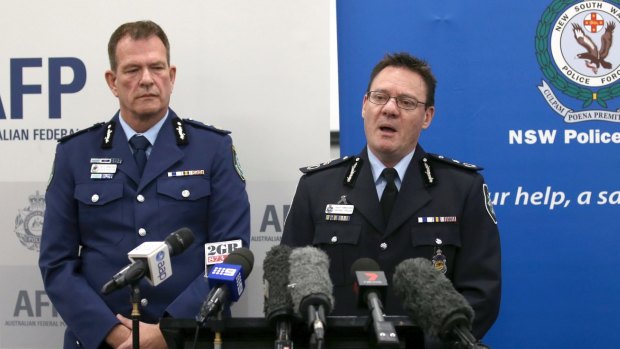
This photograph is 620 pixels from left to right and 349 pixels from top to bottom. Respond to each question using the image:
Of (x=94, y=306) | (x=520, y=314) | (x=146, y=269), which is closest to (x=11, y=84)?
(x=94, y=306)

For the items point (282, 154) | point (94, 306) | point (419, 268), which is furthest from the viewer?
point (282, 154)

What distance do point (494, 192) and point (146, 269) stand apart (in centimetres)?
220

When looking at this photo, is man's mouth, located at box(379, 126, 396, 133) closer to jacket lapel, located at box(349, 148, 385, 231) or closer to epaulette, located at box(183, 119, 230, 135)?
jacket lapel, located at box(349, 148, 385, 231)

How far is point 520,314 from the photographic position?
12.7ft

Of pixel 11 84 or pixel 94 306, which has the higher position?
pixel 11 84

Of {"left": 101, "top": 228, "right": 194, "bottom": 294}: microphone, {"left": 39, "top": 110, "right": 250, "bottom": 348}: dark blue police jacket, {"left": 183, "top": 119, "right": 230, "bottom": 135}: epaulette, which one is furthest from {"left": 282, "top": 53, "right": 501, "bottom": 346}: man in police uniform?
{"left": 101, "top": 228, "right": 194, "bottom": 294}: microphone

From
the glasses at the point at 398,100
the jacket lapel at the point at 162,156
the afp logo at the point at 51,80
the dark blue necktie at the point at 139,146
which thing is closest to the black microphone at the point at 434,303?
the glasses at the point at 398,100

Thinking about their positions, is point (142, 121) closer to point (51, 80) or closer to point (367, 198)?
point (51, 80)

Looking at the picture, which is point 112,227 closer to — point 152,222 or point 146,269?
point 152,222

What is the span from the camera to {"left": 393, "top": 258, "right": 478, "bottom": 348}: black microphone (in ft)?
5.97

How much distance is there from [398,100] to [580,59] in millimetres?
1323

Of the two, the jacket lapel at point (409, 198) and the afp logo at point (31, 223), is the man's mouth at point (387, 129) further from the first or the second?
the afp logo at point (31, 223)

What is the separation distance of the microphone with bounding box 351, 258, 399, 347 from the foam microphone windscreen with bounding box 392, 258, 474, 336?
0.34 feet

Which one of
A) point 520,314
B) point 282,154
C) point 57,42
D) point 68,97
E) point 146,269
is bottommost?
point 520,314
